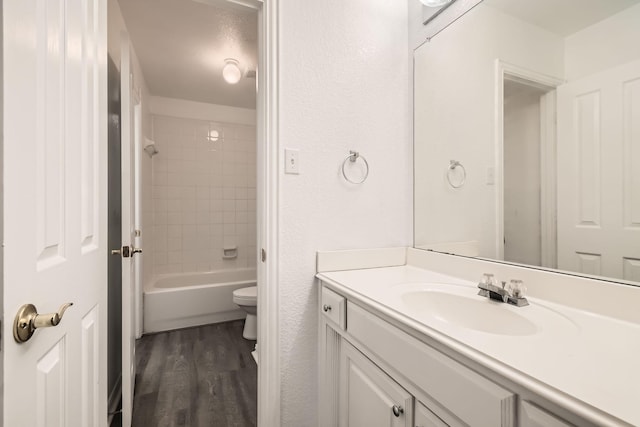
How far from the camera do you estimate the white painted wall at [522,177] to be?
987 mm

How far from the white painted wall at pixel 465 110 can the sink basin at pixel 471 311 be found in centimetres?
29

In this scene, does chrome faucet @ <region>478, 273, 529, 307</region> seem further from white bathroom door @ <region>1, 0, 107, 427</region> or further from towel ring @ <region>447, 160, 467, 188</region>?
white bathroom door @ <region>1, 0, 107, 427</region>

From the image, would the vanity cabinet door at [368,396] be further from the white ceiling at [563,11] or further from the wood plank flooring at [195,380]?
the white ceiling at [563,11]

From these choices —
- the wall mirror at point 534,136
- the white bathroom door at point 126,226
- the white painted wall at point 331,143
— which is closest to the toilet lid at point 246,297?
the white bathroom door at point 126,226

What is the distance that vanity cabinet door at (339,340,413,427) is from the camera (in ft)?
2.47

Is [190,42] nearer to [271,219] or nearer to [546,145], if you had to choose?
[271,219]

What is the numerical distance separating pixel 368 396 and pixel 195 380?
Result: 1.40m

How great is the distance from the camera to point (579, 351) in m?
0.55

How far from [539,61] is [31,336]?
61.9 inches

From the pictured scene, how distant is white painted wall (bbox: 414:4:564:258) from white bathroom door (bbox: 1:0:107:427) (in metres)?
1.37

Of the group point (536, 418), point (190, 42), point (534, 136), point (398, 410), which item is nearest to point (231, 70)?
point (190, 42)

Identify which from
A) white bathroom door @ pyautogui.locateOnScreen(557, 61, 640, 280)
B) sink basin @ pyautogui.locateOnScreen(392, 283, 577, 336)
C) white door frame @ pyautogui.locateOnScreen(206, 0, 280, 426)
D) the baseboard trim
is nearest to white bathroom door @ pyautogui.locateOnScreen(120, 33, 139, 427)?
→ the baseboard trim

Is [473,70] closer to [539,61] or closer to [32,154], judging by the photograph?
[539,61]

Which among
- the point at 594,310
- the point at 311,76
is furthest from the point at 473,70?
the point at 594,310
